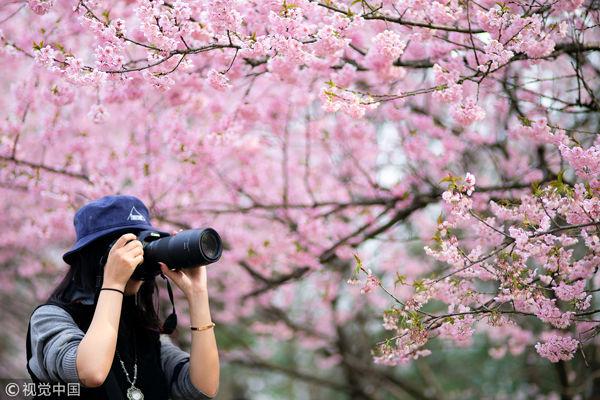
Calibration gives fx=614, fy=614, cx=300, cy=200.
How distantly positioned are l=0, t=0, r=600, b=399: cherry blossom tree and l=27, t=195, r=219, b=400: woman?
0.47 meters

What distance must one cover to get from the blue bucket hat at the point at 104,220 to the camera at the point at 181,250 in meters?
0.06

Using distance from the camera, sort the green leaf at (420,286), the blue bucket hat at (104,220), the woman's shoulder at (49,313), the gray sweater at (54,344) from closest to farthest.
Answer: the gray sweater at (54,344) < the woman's shoulder at (49,313) < the blue bucket hat at (104,220) < the green leaf at (420,286)

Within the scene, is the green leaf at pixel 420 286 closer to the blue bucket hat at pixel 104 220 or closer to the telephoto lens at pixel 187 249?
the telephoto lens at pixel 187 249

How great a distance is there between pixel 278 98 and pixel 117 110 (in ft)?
3.69

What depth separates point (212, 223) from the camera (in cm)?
398

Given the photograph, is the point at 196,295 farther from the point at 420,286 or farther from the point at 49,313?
the point at 420,286

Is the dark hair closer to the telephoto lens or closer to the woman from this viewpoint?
the woman

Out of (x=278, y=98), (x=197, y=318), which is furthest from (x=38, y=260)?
(x=197, y=318)

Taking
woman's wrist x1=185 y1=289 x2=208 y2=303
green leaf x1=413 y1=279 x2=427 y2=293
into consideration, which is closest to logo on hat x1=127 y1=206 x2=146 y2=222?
woman's wrist x1=185 y1=289 x2=208 y2=303

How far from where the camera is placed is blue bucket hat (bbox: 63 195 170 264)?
5.59 feet

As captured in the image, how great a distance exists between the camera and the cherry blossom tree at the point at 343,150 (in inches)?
A: 74.9

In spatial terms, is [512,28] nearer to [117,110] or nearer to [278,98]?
[278,98]

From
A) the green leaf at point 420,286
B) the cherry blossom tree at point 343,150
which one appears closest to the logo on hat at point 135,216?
the cherry blossom tree at point 343,150

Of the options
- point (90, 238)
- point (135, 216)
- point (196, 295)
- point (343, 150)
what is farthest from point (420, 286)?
point (343, 150)
